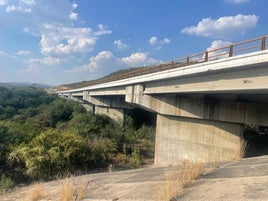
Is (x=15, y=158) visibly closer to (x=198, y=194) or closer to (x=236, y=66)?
(x=236, y=66)

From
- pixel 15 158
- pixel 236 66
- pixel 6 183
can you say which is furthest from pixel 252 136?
pixel 15 158

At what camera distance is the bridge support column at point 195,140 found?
16.3 meters

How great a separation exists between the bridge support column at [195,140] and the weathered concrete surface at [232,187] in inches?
388

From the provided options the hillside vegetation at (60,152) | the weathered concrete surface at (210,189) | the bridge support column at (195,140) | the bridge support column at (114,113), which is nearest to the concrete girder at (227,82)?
the bridge support column at (195,140)

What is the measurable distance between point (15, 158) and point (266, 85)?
1688cm

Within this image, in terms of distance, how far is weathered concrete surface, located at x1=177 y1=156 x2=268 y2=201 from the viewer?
485 cm

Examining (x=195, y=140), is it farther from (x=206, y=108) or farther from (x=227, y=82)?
(x=227, y=82)

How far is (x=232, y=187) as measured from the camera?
5359 mm

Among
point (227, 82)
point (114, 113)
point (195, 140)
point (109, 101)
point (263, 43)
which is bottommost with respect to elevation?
point (195, 140)

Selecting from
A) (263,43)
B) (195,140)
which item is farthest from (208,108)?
(263,43)

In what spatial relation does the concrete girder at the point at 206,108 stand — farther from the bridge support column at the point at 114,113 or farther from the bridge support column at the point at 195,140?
the bridge support column at the point at 114,113

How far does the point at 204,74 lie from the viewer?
1512 centimetres

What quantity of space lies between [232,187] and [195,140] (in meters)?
13.1

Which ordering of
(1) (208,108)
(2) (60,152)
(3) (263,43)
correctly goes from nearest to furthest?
1. (3) (263,43)
2. (1) (208,108)
3. (2) (60,152)
